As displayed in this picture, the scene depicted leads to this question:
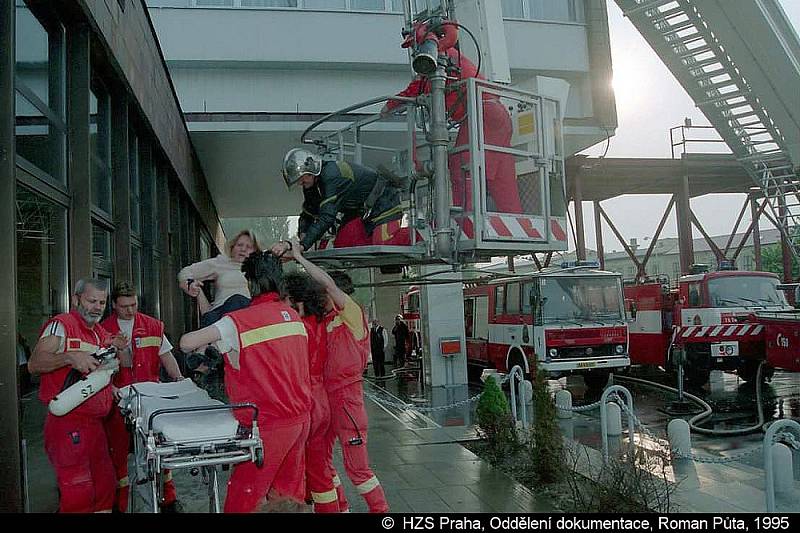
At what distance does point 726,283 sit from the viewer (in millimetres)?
14102

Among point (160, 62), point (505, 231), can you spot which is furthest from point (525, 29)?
point (505, 231)

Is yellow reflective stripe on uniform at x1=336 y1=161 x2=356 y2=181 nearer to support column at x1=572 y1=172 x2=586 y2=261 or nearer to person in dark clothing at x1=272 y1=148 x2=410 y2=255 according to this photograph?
person in dark clothing at x1=272 y1=148 x2=410 y2=255

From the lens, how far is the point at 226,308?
504 cm

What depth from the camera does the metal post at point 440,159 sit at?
513 centimetres

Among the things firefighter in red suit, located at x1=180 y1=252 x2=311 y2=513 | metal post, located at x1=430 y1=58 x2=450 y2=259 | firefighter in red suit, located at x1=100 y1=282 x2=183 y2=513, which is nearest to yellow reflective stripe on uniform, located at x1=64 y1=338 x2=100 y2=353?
firefighter in red suit, located at x1=100 y1=282 x2=183 y2=513

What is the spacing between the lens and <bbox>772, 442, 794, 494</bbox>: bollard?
20.1 feet

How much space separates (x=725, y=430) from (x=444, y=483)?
16.2 feet

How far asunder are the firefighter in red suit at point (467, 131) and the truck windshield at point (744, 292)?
32.4 ft

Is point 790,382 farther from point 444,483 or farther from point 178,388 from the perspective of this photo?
point 178,388

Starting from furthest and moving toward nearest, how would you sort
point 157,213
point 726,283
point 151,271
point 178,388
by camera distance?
1. point 726,283
2. point 157,213
3. point 151,271
4. point 178,388

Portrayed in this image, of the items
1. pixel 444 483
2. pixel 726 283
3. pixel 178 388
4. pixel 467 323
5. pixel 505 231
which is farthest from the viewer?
pixel 467 323

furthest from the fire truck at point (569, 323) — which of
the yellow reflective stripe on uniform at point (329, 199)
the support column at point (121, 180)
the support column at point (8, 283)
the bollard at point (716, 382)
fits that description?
the support column at point (8, 283)

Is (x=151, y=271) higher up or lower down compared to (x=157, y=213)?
lower down

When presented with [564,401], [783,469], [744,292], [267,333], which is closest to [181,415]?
[267,333]
